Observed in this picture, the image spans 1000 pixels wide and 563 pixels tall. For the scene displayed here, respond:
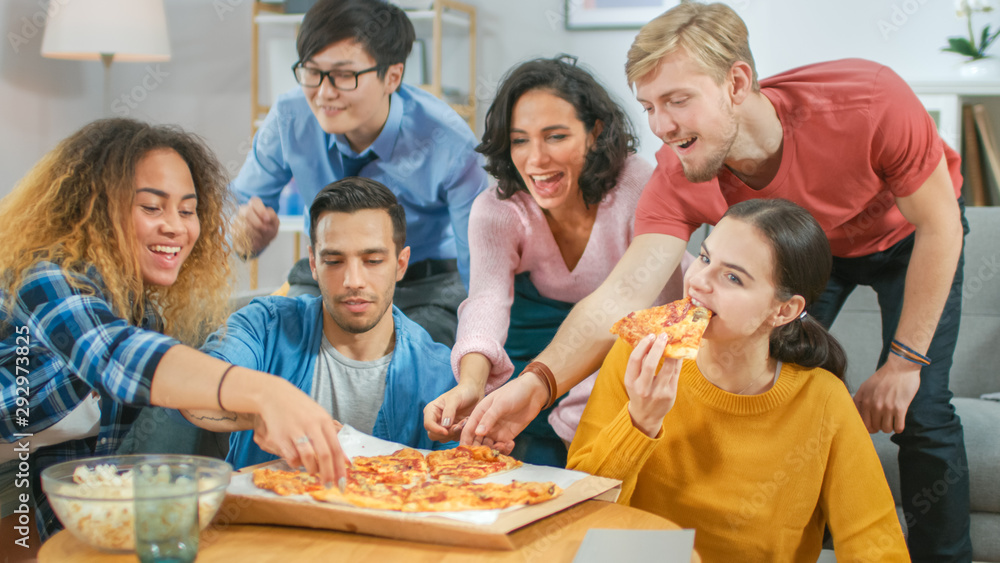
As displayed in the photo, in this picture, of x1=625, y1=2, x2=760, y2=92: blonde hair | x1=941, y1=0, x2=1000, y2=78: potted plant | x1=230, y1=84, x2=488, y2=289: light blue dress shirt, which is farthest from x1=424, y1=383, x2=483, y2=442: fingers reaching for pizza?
x1=941, y1=0, x2=1000, y2=78: potted plant

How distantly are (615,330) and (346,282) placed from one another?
0.62 m

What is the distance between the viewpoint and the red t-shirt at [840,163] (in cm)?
165

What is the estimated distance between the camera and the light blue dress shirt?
244 centimetres

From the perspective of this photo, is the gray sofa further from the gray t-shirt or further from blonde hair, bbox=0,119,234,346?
blonde hair, bbox=0,119,234,346

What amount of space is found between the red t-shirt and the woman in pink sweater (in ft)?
0.77

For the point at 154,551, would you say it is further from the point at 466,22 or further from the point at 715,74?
the point at 466,22

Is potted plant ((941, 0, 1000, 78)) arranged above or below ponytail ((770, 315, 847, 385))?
above

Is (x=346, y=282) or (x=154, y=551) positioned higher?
(x=346, y=282)

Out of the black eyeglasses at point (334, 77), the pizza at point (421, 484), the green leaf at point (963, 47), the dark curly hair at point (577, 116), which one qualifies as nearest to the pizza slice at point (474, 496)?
the pizza at point (421, 484)

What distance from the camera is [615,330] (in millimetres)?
1477

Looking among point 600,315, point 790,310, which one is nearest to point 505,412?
point 600,315

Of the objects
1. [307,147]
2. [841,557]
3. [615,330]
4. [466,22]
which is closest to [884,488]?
[841,557]

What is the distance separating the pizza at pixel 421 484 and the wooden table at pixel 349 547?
5cm

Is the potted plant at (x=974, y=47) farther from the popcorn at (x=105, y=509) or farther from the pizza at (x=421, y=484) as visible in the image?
the popcorn at (x=105, y=509)
